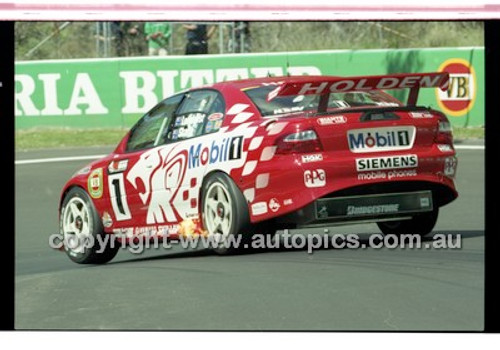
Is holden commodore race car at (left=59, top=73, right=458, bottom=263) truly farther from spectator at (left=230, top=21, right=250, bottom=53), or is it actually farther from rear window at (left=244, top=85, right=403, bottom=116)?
spectator at (left=230, top=21, right=250, bottom=53)

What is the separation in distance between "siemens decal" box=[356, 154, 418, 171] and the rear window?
243mm

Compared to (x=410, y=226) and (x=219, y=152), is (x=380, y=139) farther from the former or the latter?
(x=219, y=152)

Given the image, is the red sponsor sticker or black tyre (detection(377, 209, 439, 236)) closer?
the red sponsor sticker

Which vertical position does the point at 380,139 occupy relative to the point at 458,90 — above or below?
below

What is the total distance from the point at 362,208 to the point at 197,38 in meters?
1.09

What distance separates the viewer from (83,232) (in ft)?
26.0

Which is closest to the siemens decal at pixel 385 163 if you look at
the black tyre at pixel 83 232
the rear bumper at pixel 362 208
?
the rear bumper at pixel 362 208

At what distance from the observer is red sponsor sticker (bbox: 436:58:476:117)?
24.0 feet

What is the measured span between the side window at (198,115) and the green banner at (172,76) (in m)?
0.10

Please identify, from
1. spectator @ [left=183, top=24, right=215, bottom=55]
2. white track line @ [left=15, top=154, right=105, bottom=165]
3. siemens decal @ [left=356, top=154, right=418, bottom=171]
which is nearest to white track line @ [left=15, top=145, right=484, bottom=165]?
white track line @ [left=15, top=154, right=105, bottom=165]

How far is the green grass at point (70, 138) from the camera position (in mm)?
7477

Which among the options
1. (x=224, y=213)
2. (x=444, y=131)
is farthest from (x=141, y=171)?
(x=444, y=131)
